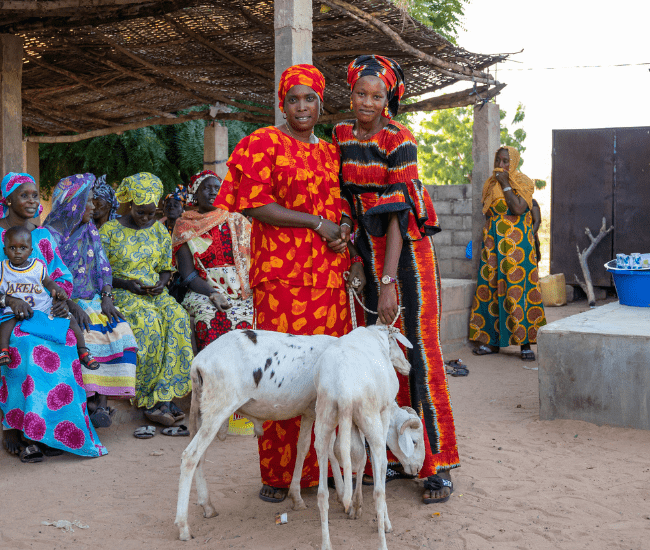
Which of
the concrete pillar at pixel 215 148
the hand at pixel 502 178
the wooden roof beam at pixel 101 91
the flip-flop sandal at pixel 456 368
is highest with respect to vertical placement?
the wooden roof beam at pixel 101 91

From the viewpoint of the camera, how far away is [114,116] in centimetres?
1065

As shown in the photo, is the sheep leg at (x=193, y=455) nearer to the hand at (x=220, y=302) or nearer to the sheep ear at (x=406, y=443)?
the sheep ear at (x=406, y=443)

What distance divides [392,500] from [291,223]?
60.6 inches

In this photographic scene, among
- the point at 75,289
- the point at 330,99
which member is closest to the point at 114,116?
the point at 330,99

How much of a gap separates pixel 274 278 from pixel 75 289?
7.09 feet

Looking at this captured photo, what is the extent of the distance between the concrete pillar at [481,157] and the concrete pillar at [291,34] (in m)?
4.12

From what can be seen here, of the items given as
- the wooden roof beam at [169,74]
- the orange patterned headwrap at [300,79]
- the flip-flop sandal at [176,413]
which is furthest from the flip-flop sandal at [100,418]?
the wooden roof beam at [169,74]

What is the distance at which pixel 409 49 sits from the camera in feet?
23.4

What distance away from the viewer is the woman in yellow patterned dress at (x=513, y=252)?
7566 millimetres

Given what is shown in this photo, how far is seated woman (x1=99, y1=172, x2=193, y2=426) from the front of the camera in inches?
197

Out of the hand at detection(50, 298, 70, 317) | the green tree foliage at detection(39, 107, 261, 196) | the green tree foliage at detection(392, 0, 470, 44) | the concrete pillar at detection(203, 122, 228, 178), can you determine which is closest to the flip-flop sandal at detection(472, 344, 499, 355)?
the concrete pillar at detection(203, 122, 228, 178)

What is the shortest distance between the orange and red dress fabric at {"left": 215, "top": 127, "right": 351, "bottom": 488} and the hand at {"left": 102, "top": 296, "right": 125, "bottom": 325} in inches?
69.3

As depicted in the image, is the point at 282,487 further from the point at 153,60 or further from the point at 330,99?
the point at 330,99

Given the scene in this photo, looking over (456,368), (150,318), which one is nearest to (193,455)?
(150,318)
